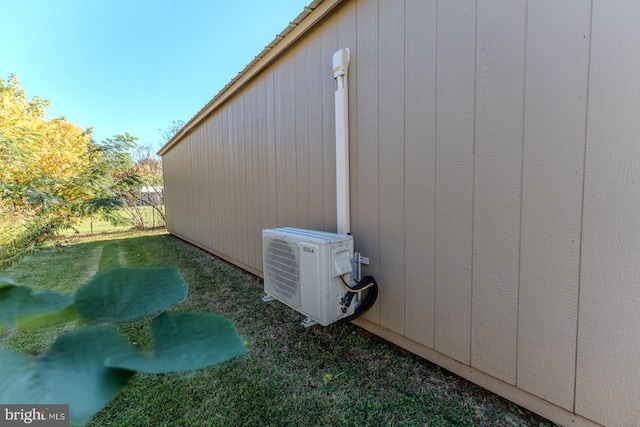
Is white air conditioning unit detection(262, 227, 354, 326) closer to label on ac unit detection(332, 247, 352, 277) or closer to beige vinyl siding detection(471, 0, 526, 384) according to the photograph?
label on ac unit detection(332, 247, 352, 277)

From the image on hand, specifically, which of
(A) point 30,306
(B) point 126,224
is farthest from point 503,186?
(B) point 126,224

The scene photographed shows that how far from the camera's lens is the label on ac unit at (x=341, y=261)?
2.10 m

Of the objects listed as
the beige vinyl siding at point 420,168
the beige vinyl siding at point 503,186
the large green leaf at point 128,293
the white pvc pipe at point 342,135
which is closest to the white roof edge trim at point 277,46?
the beige vinyl siding at point 503,186

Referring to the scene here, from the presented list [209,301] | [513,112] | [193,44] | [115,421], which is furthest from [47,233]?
[513,112]

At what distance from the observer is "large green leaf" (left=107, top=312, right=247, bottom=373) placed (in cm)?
30

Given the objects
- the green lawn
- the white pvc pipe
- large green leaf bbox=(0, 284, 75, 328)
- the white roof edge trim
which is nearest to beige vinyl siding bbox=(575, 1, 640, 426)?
the white pvc pipe

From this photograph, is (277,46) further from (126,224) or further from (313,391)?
(126,224)

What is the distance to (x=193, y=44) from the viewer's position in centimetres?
649

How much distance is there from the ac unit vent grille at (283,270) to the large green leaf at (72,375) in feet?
6.44

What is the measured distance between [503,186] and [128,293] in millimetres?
1747

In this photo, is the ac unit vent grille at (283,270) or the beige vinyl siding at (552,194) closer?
the beige vinyl siding at (552,194)

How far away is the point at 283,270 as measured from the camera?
2.44 m

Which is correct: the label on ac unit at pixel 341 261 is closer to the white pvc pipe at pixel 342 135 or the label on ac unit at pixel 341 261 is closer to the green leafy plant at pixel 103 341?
the white pvc pipe at pixel 342 135

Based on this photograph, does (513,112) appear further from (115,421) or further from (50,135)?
(50,135)
